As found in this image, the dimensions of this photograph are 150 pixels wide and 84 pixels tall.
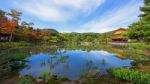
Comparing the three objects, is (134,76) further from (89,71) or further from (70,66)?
(70,66)

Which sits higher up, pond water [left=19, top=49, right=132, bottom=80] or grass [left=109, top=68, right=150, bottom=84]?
grass [left=109, top=68, right=150, bottom=84]

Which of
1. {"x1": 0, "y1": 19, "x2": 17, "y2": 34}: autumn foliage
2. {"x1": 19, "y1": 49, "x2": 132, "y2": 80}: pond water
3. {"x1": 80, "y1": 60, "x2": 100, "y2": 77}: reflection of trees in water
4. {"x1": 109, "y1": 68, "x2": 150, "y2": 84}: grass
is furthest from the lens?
{"x1": 0, "y1": 19, "x2": 17, "y2": 34}: autumn foliage

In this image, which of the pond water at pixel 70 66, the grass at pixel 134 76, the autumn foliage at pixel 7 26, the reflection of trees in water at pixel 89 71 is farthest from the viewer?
the autumn foliage at pixel 7 26

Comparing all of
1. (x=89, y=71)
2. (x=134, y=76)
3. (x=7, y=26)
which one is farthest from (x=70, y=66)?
(x=7, y=26)

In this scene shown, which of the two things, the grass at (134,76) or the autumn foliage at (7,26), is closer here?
the grass at (134,76)

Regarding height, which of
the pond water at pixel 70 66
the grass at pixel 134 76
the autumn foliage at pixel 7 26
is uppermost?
the autumn foliage at pixel 7 26

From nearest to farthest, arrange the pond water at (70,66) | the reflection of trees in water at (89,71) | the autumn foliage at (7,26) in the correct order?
the reflection of trees in water at (89,71) < the pond water at (70,66) < the autumn foliage at (7,26)

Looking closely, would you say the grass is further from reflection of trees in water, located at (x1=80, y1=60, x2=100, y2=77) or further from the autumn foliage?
the autumn foliage

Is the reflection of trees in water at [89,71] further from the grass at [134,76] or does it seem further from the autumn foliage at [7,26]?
the autumn foliage at [7,26]

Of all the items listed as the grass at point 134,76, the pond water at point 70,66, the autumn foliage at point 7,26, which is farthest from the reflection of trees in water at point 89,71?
the autumn foliage at point 7,26

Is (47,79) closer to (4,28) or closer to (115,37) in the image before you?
(4,28)

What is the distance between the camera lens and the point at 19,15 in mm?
51688

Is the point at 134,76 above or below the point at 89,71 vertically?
above

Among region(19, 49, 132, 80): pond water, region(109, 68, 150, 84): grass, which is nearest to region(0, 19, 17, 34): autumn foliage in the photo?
region(19, 49, 132, 80): pond water
